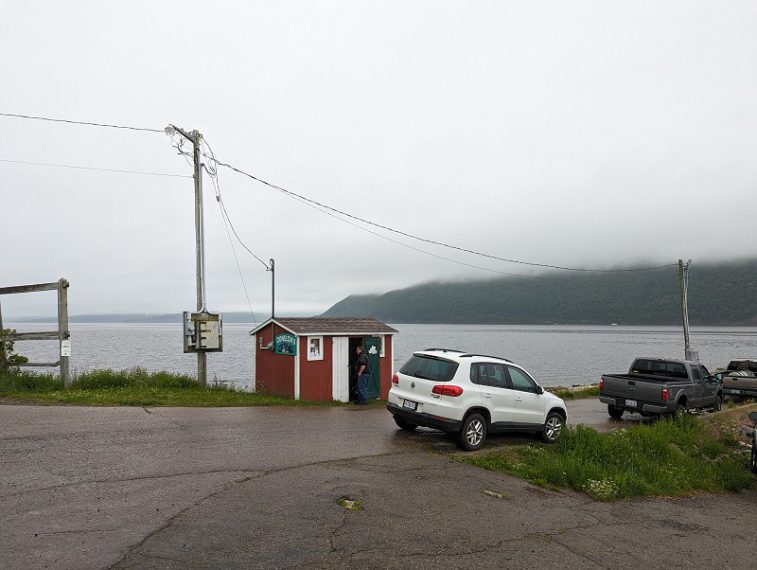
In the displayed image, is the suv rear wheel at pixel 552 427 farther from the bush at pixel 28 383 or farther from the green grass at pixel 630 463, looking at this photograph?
the bush at pixel 28 383

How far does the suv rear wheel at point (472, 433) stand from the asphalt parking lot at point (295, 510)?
14.5 inches

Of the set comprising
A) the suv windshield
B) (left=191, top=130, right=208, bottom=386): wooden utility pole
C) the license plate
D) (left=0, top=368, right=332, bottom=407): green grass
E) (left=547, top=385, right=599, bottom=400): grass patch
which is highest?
(left=191, top=130, right=208, bottom=386): wooden utility pole

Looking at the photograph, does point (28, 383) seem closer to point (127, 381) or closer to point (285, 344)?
point (127, 381)

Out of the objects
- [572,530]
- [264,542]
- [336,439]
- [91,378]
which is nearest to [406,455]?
[336,439]

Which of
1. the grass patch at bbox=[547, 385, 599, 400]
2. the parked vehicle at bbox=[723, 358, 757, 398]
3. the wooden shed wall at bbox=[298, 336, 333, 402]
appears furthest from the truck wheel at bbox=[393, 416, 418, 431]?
the parked vehicle at bbox=[723, 358, 757, 398]

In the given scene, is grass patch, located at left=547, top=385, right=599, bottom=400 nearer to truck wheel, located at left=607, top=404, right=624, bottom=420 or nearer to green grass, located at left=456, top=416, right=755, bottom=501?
truck wheel, located at left=607, top=404, right=624, bottom=420

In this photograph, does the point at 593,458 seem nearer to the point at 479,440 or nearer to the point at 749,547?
the point at 479,440

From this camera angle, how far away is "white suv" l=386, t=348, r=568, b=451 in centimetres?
1011

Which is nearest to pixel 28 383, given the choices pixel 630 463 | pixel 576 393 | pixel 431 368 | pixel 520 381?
pixel 431 368

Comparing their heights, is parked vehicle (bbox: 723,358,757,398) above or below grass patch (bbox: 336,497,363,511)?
below

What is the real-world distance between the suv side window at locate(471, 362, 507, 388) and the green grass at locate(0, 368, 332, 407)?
21.0 feet

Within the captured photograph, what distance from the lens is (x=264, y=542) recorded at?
521cm

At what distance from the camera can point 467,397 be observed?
10.2 m

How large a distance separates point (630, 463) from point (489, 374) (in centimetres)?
293
